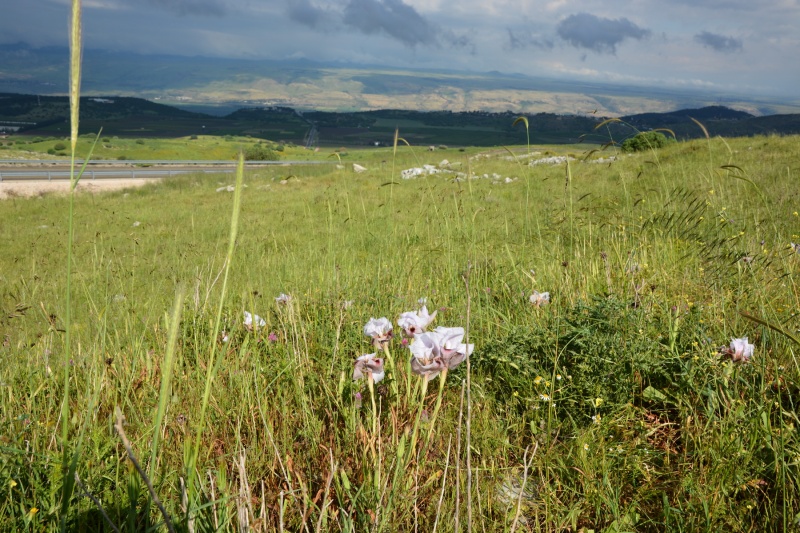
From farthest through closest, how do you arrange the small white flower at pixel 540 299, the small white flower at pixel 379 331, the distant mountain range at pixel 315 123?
the distant mountain range at pixel 315 123
the small white flower at pixel 540 299
the small white flower at pixel 379 331

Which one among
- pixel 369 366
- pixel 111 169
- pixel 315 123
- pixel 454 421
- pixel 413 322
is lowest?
pixel 454 421

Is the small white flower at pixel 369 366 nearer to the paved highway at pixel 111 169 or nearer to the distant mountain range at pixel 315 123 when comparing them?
the paved highway at pixel 111 169

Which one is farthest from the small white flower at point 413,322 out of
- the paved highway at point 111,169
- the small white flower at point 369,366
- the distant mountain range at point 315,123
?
the distant mountain range at point 315,123

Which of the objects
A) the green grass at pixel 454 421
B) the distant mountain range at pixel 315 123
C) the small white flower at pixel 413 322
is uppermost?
the distant mountain range at pixel 315 123

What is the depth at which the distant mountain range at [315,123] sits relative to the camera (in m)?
95.3

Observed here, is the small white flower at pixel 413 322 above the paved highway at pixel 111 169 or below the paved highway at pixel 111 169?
below

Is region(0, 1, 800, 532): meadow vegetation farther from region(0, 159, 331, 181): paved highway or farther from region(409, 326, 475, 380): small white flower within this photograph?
region(0, 159, 331, 181): paved highway

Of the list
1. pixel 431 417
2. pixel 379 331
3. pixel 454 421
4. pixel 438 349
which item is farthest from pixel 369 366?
pixel 454 421

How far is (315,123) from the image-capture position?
12731 cm

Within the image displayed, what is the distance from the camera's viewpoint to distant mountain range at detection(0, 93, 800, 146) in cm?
9531

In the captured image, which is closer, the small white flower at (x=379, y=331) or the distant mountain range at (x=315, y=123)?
the small white flower at (x=379, y=331)

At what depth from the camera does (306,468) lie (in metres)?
1.76

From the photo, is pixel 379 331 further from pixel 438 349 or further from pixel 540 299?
pixel 540 299

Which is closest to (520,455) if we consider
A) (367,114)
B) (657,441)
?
(657,441)
